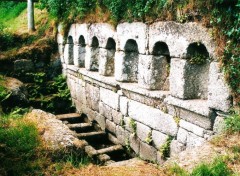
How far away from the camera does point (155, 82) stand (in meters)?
6.46

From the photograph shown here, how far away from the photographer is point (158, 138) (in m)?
6.37

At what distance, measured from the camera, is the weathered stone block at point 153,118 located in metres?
6.01

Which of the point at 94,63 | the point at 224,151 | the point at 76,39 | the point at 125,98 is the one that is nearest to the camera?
the point at 224,151

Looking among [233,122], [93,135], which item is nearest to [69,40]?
[93,135]

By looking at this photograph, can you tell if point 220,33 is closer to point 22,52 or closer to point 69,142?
point 69,142

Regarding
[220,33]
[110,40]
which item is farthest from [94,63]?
[220,33]

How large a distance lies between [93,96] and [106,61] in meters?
1.18

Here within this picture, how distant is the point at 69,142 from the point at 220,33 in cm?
264

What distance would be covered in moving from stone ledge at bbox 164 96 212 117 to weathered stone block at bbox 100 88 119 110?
204 centimetres

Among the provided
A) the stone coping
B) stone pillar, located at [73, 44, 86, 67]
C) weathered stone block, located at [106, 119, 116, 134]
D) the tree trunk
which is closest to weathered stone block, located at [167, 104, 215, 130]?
the stone coping

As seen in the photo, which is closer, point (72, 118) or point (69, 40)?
point (72, 118)

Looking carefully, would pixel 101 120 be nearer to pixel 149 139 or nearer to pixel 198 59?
pixel 149 139

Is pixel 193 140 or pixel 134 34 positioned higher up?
pixel 134 34

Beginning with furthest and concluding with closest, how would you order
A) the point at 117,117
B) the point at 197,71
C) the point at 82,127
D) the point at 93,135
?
1. the point at 82,127
2. the point at 93,135
3. the point at 117,117
4. the point at 197,71
